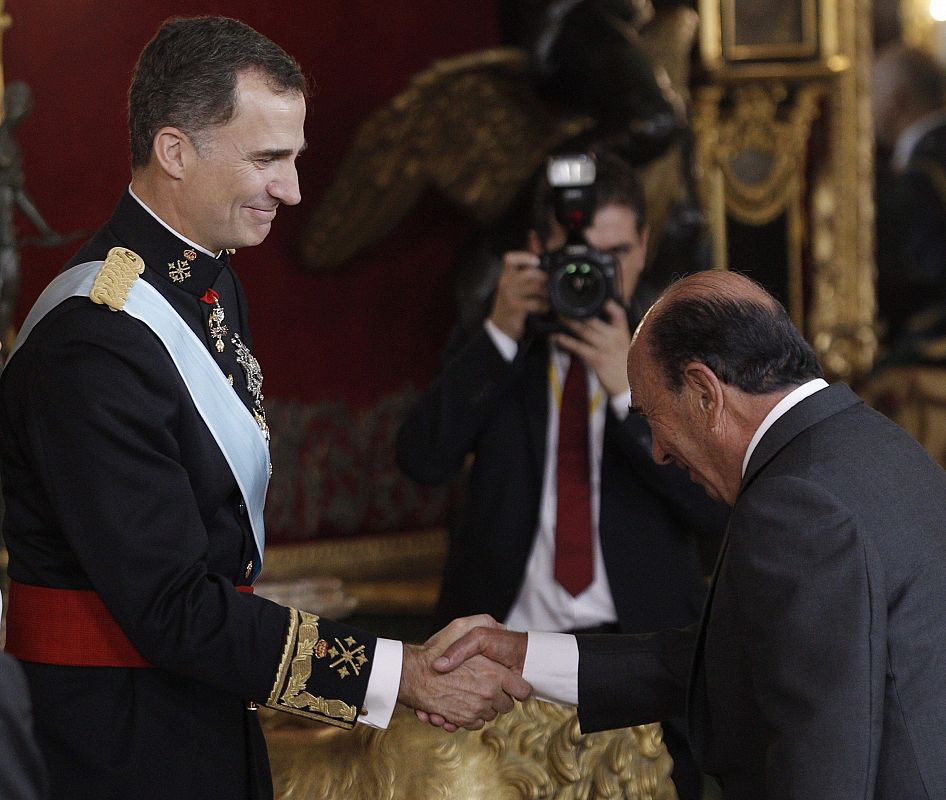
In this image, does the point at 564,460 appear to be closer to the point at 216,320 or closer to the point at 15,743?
the point at 216,320

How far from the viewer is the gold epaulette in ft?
5.07

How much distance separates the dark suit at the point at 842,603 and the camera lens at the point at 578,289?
33.2 inches

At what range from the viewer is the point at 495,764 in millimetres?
1763

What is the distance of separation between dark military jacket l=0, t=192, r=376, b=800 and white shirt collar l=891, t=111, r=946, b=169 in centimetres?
545

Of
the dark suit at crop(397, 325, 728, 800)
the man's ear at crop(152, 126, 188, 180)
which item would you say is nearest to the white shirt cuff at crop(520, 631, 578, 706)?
the dark suit at crop(397, 325, 728, 800)

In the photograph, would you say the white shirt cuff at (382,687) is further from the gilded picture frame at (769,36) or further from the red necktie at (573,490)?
the gilded picture frame at (769,36)

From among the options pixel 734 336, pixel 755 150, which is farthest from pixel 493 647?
pixel 755 150

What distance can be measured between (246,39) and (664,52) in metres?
3.54

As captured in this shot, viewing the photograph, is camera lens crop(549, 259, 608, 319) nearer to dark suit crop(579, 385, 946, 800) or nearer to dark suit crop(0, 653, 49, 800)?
dark suit crop(579, 385, 946, 800)

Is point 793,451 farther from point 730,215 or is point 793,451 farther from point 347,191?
point 730,215

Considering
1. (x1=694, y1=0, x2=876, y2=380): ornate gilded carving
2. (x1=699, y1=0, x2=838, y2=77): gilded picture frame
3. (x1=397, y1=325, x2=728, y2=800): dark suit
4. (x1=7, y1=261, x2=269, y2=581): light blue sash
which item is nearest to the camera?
(x1=7, y1=261, x2=269, y2=581): light blue sash

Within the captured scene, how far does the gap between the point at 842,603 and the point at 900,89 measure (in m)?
5.72

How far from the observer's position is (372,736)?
5.83 feet

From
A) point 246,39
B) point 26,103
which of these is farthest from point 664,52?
point 246,39
